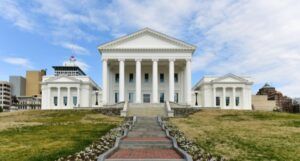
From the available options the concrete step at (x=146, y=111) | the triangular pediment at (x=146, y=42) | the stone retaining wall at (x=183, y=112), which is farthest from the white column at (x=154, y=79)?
the stone retaining wall at (x=183, y=112)

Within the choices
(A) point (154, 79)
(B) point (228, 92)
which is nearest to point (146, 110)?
(A) point (154, 79)

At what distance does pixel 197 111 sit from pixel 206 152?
31.4 metres

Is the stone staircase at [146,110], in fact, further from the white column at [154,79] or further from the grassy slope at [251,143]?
the grassy slope at [251,143]

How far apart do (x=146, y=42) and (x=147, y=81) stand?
9261mm

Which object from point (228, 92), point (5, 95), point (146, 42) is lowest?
point (228, 92)

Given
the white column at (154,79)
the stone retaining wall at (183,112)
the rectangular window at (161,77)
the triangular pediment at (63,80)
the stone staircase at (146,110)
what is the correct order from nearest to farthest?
the stone retaining wall at (183,112) → the stone staircase at (146,110) → the white column at (154,79) → the triangular pediment at (63,80) → the rectangular window at (161,77)

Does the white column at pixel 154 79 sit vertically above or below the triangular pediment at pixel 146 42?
below

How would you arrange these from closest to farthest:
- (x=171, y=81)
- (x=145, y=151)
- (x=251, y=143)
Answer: (x=145, y=151) → (x=251, y=143) → (x=171, y=81)

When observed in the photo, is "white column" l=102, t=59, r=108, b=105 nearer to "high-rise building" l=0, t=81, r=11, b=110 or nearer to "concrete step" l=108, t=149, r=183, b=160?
"concrete step" l=108, t=149, r=183, b=160

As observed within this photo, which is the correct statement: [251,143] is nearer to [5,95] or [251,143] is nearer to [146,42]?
[146,42]

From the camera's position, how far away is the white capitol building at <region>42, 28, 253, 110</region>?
64.5 meters

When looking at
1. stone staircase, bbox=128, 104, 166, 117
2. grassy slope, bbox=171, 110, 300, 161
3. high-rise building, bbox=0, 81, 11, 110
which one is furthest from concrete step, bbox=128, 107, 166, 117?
high-rise building, bbox=0, 81, 11, 110

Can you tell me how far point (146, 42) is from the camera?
214 feet

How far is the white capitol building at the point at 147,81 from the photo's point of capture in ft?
212
